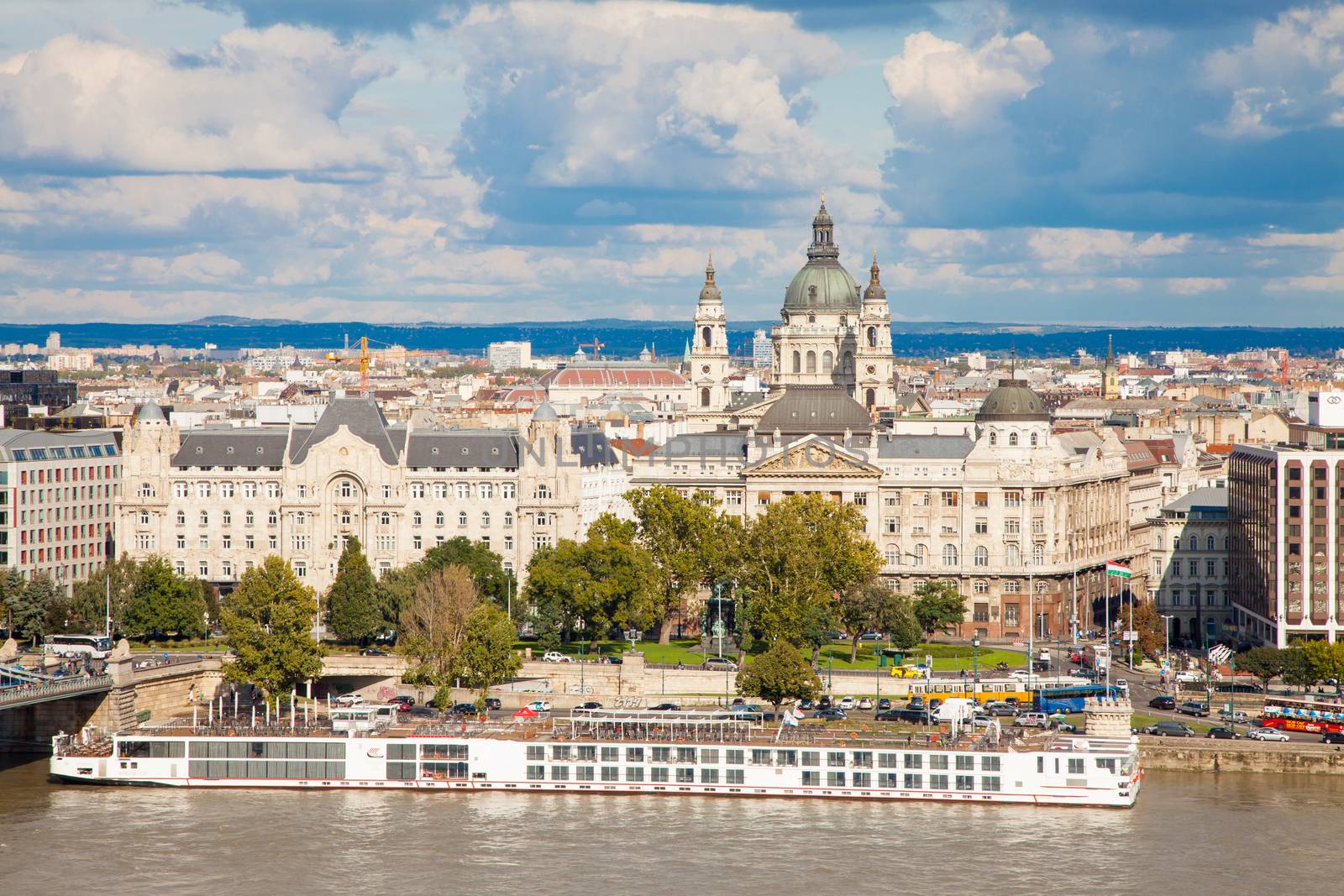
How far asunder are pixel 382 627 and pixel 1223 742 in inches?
1988

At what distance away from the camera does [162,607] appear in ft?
487

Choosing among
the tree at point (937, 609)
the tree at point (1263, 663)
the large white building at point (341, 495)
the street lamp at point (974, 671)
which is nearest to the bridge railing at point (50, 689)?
the large white building at point (341, 495)

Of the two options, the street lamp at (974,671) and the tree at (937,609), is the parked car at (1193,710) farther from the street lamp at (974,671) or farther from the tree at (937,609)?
the tree at (937,609)

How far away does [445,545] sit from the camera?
158 m

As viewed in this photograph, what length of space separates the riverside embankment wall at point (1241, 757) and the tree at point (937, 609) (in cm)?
3447

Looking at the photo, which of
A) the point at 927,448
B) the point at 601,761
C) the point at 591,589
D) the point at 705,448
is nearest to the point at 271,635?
the point at 601,761

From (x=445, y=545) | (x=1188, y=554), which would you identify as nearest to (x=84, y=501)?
(x=445, y=545)

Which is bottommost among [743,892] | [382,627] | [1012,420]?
[743,892]

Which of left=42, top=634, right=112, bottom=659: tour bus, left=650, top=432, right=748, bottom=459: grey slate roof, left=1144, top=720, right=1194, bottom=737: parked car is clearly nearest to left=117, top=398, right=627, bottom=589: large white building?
left=650, top=432, right=748, bottom=459: grey slate roof

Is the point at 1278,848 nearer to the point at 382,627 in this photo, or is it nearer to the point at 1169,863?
the point at 1169,863

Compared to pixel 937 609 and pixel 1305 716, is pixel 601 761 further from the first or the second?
pixel 937 609

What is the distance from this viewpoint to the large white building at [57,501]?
163125 mm

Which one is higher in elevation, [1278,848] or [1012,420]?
[1012,420]

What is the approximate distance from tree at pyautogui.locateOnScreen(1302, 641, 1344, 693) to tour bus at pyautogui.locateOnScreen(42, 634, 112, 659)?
6495cm
